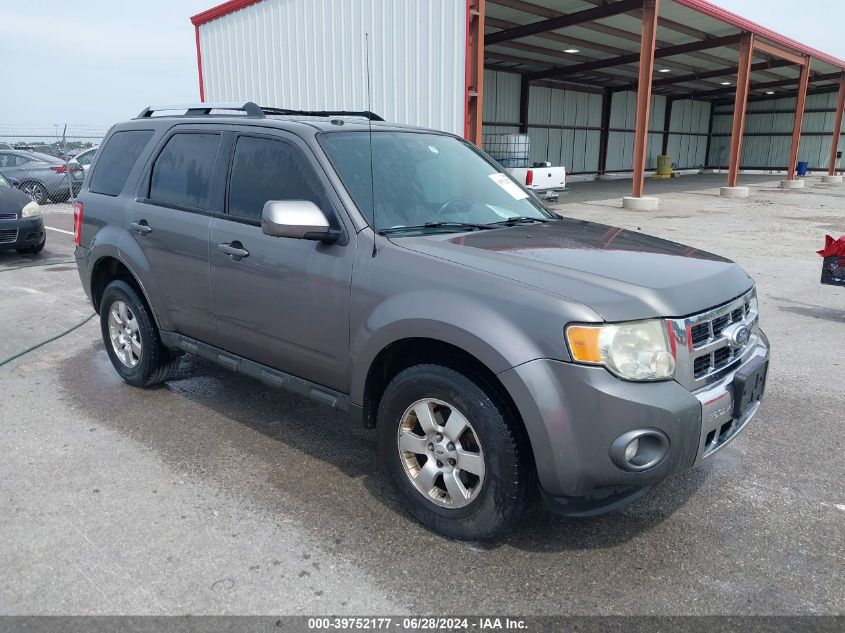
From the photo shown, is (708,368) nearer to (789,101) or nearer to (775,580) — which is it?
(775,580)

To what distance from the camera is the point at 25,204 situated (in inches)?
401

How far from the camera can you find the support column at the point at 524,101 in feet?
98.9

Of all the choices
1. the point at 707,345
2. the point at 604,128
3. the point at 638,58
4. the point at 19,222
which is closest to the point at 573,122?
the point at 604,128

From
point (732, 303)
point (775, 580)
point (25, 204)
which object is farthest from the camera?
point (25, 204)

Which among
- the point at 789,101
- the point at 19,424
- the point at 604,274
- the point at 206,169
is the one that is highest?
the point at 789,101

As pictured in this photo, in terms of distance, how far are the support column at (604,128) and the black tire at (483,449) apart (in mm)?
34682

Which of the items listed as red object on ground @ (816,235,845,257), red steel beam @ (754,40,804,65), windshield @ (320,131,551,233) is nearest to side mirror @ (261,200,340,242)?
windshield @ (320,131,551,233)

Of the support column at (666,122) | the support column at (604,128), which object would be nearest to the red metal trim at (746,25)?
the support column at (604,128)

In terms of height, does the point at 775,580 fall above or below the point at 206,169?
below

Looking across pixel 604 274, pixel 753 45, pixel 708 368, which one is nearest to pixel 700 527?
pixel 708 368

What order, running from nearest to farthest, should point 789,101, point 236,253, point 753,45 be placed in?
point 236,253
point 753,45
point 789,101

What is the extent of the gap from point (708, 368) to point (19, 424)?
13.3ft

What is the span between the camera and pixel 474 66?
493 inches

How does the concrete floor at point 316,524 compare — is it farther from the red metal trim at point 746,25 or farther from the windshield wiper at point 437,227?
the red metal trim at point 746,25
